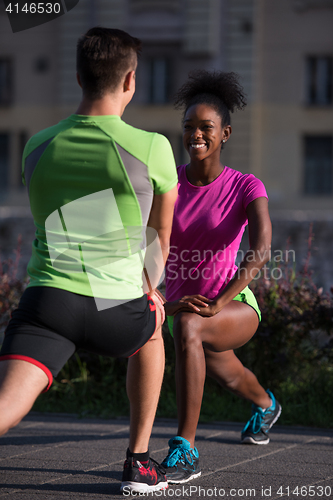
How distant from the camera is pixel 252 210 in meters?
3.23

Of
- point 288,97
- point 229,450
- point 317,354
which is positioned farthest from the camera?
point 288,97

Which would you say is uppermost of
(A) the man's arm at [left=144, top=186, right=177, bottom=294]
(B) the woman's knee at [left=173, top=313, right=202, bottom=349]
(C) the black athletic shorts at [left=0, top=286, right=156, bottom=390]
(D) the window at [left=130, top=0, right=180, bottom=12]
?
(D) the window at [left=130, top=0, right=180, bottom=12]

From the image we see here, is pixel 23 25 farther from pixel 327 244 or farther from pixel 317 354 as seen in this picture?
pixel 317 354

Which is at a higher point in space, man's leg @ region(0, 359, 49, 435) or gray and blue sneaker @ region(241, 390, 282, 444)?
man's leg @ region(0, 359, 49, 435)

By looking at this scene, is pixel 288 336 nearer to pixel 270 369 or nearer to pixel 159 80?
pixel 270 369

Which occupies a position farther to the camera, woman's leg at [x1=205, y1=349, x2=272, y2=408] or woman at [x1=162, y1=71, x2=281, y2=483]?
Answer: woman's leg at [x1=205, y1=349, x2=272, y2=408]

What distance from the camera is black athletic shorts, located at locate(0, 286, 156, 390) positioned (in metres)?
2.16

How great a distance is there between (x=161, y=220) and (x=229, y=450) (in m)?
1.66

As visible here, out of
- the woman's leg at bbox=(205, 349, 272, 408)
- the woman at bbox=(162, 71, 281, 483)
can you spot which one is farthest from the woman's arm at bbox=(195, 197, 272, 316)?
the woman's leg at bbox=(205, 349, 272, 408)

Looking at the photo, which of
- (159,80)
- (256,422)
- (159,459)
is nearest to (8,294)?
(159,459)

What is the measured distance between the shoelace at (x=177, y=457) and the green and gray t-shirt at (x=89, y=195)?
3.32 ft

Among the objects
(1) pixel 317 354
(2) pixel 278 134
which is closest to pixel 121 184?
(1) pixel 317 354

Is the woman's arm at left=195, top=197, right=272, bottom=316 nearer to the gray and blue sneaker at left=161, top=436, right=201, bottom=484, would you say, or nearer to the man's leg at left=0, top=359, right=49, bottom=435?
the gray and blue sneaker at left=161, top=436, right=201, bottom=484

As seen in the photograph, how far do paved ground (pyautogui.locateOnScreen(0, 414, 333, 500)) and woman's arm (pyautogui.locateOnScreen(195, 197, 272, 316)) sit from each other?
809 mm
